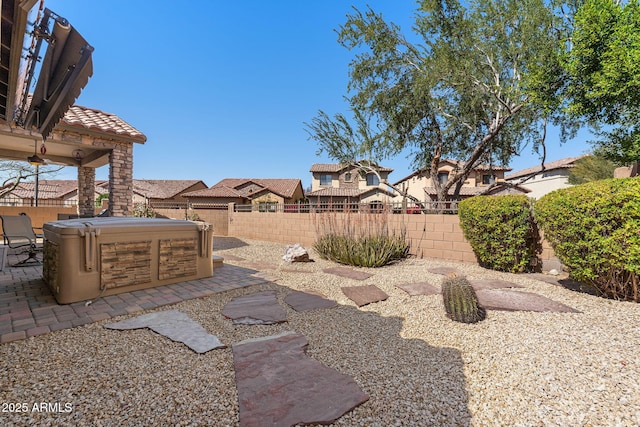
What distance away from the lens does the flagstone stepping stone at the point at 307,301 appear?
326 cm

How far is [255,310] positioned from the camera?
10.2 ft

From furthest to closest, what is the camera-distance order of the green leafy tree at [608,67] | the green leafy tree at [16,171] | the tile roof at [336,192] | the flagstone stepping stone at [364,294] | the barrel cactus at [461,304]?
the tile roof at [336,192] → the green leafy tree at [16,171] → the green leafy tree at [608,67] → the flagstone stepping stone at [364,294] → the barrel cactus at [461,304]

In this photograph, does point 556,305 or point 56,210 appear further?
point 56,210

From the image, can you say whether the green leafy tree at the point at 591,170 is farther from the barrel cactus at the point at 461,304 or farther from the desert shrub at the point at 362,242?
the barrel cactus at the point at 461,304

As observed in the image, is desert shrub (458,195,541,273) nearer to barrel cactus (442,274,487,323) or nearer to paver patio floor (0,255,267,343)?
barrel cactus (442,274,487,323)

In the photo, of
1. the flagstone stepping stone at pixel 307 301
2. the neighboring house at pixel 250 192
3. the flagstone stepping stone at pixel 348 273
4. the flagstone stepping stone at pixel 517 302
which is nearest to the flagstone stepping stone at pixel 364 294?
the flagstone stepping stone at pixel 307 301

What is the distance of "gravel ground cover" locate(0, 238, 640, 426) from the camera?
152 cm

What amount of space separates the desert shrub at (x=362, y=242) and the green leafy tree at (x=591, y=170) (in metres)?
18.5

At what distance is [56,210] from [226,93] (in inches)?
310

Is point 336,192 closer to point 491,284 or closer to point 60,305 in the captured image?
point 491,284

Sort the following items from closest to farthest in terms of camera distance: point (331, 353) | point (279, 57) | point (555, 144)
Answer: point (331, 353), point (279, 57), point (555, 144)

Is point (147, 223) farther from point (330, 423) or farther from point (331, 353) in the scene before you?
point (330, 423)

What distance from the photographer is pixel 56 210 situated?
10.8m

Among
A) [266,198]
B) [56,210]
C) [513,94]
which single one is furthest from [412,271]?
[266,198]
